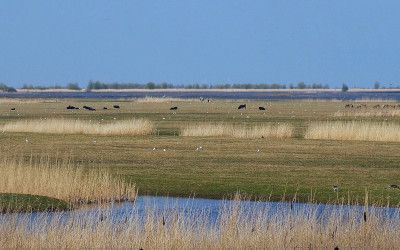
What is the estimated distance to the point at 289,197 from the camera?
78.8 feet

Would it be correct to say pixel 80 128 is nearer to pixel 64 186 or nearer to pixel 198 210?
pixel 64 186

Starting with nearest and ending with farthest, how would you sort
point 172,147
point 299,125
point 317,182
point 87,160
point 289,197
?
1. point 289,197
2. point 317,182
3. point 87,160
4. point 172,147
5. point 299,125

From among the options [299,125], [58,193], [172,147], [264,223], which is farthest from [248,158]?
[299,125]

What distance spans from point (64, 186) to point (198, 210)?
5077 millimetres

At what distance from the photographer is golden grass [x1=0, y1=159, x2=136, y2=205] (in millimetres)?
23000

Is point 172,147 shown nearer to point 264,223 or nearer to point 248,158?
point 248,158

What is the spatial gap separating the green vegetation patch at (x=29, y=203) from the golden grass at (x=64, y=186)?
0.62 m

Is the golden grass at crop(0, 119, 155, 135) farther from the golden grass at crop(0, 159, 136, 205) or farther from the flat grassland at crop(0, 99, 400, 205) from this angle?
the golden grass at crop(0, 159, 136, 205)

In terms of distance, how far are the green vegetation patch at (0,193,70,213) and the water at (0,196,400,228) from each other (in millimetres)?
392

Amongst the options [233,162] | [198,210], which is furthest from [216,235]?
[233,162]

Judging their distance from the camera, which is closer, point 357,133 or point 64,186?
point 64,186

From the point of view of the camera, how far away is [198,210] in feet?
63.9

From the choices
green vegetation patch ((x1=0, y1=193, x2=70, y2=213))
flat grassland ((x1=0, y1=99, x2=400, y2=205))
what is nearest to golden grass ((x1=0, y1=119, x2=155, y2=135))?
flat grassland ((x1=0, y1=99, x2=400, y2=205))

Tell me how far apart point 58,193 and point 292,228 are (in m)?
8.59
